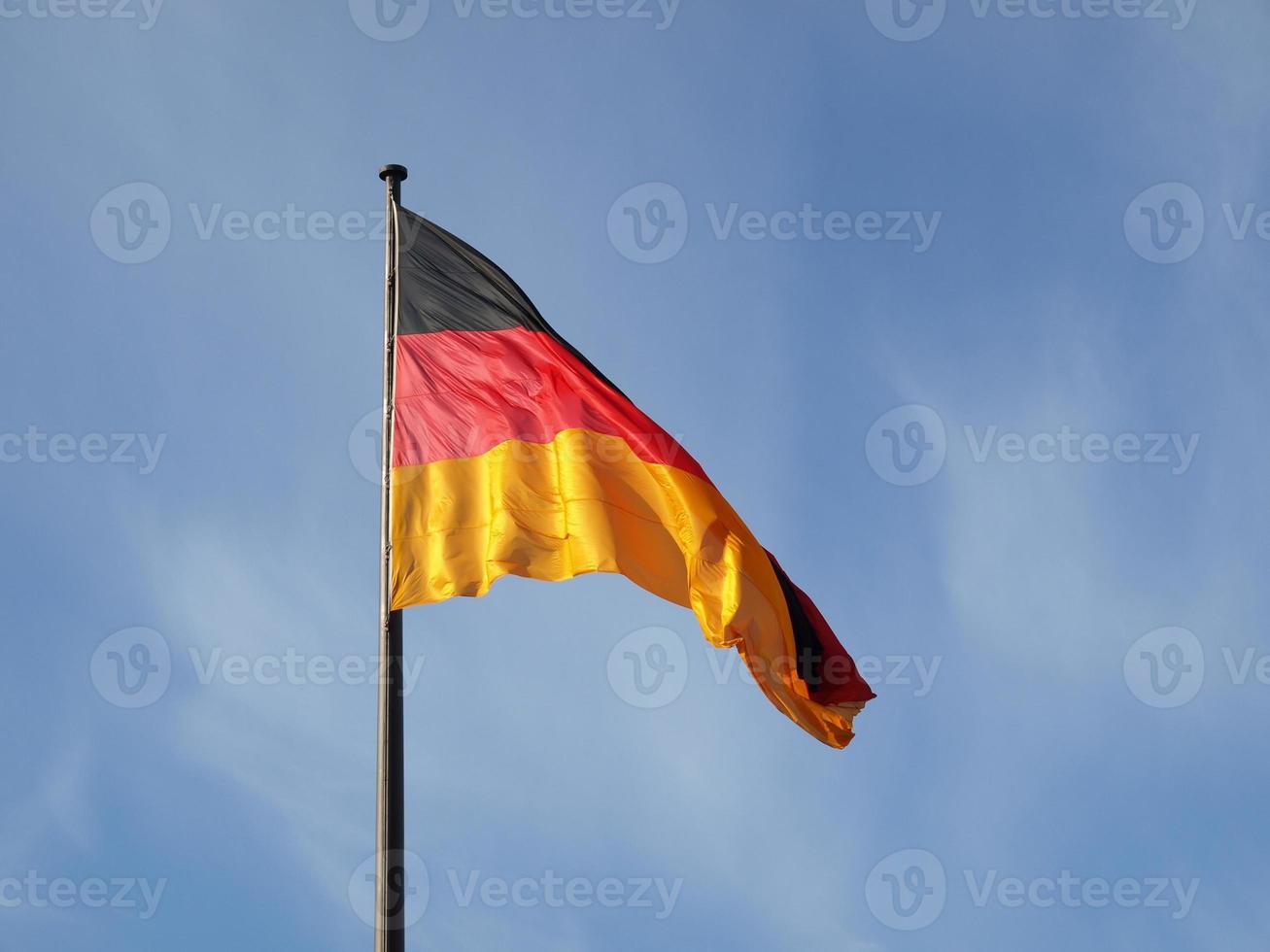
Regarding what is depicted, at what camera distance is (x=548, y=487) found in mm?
14656

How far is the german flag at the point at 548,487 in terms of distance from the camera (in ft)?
46.5

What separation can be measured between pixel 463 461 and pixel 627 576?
6.62ft

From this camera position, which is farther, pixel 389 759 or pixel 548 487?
pixel 548 487

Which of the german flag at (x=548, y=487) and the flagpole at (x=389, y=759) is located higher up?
the german flag at (x=548, y=487)

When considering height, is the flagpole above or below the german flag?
below

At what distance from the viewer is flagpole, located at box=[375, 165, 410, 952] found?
11805mm

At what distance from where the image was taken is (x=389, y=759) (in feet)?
40.6

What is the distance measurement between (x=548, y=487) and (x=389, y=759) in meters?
3.48

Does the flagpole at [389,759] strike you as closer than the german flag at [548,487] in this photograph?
Yes

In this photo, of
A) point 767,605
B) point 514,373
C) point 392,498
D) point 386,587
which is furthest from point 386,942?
point 514,373

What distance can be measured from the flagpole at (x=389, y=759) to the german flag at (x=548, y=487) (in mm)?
211

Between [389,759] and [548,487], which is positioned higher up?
[548,487]

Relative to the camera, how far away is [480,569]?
1384 centimetres

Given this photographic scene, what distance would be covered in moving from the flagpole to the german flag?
21cm
